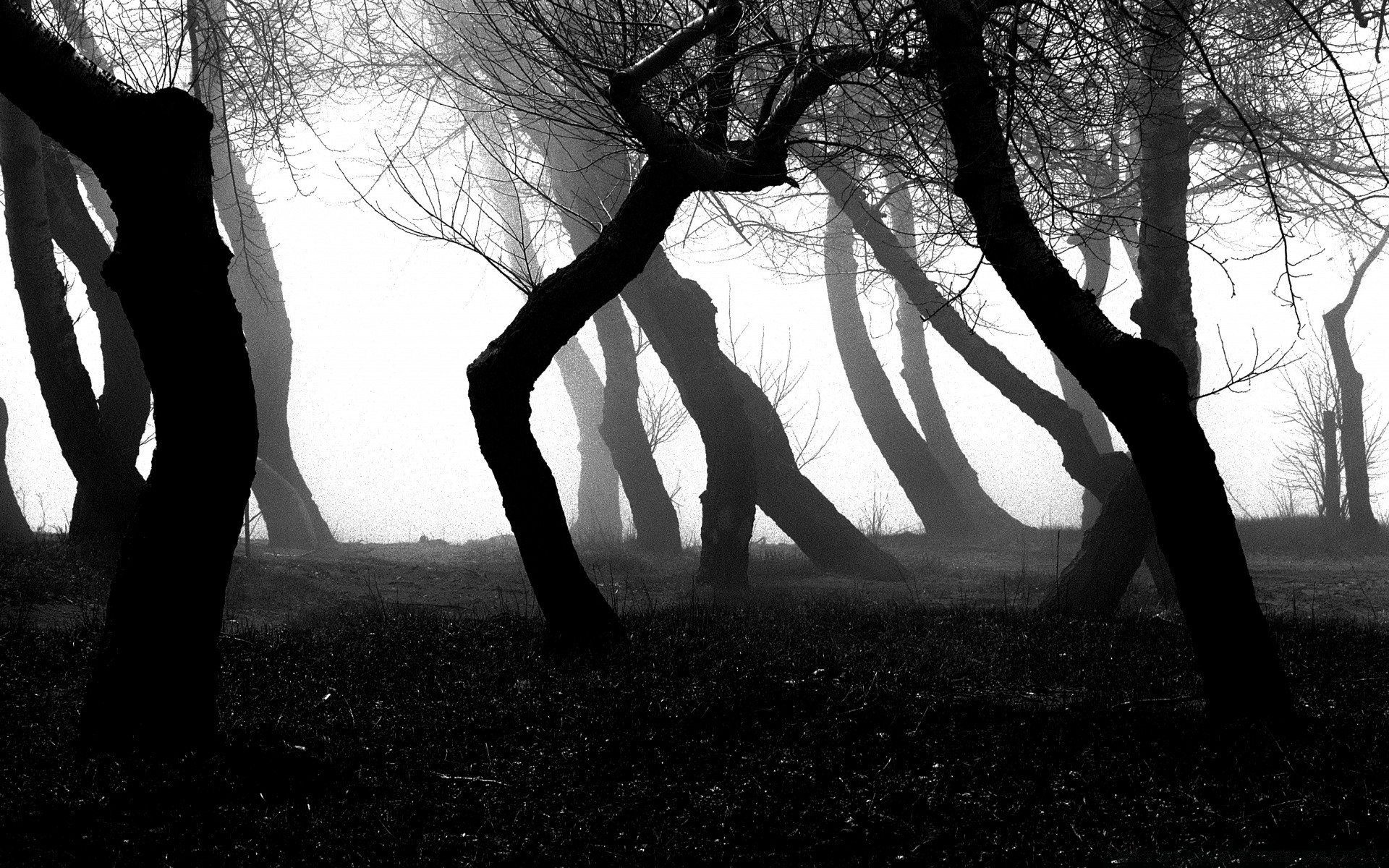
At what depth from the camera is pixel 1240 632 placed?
453cm

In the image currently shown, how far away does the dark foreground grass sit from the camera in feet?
11.5

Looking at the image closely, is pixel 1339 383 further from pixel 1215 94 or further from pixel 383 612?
pixel 383 612

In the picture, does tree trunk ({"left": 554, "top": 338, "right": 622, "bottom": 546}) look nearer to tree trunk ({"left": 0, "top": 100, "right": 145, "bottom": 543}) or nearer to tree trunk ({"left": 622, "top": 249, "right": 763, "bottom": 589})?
tree trunk ({"left": 622, "top": 249, "right": 763, "bottom": 589})

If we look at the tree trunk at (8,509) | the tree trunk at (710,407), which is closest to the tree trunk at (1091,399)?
the tree trunk at (710,407)

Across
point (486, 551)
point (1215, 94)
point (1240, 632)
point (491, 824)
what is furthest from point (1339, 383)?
point (491, 824)

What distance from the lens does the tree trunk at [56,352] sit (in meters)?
9.41

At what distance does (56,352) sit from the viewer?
9.53 metres

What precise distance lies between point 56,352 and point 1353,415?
53.2 ft

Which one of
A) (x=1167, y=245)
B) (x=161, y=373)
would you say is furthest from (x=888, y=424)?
(x=161, y=373)

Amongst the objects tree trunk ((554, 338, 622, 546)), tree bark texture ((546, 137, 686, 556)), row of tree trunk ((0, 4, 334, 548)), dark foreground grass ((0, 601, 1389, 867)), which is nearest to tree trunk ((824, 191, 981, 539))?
tree bark texture ((546, 137, 686, 556))

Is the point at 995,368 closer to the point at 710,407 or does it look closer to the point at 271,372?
the point at 710,407

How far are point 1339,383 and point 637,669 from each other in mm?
14453

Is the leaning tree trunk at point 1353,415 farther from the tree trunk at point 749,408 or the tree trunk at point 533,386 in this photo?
the tree trunk at point 533,386

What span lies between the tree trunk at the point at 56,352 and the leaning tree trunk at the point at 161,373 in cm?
569
